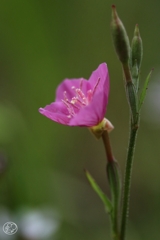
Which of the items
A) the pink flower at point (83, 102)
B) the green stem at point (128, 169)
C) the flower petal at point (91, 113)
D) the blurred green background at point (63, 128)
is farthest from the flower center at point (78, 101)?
the blurred green background at point (63, 128)

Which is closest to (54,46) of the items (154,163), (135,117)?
(154,163)

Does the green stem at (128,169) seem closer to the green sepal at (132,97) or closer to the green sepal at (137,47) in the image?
the green sepal at (132,97)

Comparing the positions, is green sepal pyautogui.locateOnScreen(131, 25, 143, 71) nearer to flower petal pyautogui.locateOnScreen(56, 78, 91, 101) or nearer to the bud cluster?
the bud cluster

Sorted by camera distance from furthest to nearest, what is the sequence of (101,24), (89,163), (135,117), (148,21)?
(101,24) < (148,21) < (89,163) < (135,117)

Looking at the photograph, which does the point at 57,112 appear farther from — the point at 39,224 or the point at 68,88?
the point at 39,224

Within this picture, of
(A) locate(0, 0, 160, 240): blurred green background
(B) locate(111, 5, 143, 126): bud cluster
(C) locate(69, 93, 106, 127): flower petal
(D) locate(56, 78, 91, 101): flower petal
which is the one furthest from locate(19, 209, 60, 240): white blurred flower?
(B) locate(111, 5, 143, 126): bud cluster

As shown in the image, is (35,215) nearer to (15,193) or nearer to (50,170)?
(15,193)

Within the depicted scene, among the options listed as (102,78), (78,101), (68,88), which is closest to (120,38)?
(102,78)
